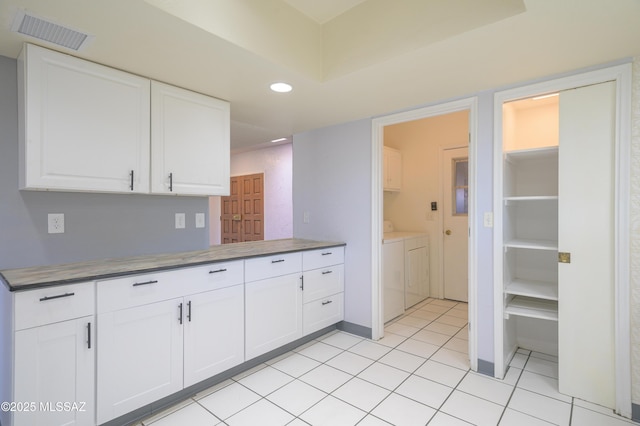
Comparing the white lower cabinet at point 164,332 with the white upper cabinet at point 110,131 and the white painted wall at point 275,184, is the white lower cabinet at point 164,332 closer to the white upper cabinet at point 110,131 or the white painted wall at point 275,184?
the white upper cabinet at point 110,131

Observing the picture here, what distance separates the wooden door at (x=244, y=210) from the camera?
600 cm

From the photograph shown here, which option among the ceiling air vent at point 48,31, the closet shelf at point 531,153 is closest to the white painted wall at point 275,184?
the closet shelf at point 531,153

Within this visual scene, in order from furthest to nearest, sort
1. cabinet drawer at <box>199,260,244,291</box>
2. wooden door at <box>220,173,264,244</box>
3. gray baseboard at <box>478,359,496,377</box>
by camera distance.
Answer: wooden door at <box>220,173,264,244</box>, gray baseboard at <box>478,359,496,377</box>, cabinet drawer at <box>199,260,244,291</box>

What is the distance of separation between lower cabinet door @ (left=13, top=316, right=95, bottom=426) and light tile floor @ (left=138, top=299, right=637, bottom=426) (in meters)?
0.43

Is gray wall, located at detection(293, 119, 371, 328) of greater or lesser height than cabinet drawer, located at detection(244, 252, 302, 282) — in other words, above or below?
above

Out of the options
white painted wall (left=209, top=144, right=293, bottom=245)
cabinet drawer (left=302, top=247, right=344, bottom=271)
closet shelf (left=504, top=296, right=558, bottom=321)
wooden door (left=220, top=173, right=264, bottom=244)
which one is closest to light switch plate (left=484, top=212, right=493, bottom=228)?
closet shelf (left=504, top=296, right=558, bottom=321)

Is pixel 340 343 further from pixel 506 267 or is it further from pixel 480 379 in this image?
pixel 506 267

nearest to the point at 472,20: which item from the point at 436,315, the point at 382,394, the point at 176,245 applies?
the point at 382,394

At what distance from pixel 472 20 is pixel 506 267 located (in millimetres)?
1828

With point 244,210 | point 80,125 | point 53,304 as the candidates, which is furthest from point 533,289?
point 244,210

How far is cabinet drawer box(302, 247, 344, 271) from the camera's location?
290 centimetres

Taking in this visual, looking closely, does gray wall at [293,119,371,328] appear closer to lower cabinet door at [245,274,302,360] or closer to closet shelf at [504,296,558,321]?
lower cabinet door at [245,274,302,360]

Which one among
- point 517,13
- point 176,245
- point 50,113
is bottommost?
point 176,245

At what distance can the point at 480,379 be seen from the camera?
2.35m
